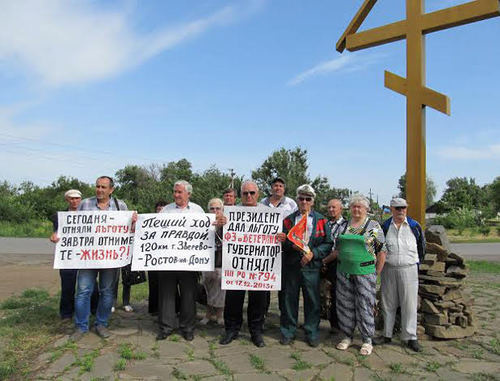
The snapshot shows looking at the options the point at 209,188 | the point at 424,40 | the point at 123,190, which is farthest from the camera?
the point at 123,190

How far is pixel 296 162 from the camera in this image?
39.6 meters

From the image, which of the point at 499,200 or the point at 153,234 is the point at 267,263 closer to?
the point at 153,234

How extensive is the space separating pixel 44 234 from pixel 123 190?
34.1 metres

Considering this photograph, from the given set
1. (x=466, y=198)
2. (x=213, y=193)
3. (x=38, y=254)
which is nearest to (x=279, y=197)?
(x=38, y=254)

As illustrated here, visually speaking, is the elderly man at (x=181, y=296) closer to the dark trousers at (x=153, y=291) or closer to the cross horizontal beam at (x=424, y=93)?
the dark trousers at (x=153, y=291)

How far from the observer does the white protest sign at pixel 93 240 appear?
535cm

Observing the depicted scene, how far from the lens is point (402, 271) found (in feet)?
15.8

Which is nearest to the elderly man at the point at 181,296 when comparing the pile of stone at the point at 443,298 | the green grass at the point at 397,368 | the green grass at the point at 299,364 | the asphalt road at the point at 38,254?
the green grass at the point at 299,364

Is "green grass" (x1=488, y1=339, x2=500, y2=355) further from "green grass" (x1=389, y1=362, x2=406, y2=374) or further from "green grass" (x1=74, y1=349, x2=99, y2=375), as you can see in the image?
"green grass" (x1=74, y1=349, x2=99, y2=375)

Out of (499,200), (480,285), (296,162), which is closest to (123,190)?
(296,162)

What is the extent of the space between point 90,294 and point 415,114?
16.2ft

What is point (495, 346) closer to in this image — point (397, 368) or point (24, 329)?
point (397, 368)

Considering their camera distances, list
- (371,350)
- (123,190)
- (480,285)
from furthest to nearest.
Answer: (123,190), (480,285), (371,350)

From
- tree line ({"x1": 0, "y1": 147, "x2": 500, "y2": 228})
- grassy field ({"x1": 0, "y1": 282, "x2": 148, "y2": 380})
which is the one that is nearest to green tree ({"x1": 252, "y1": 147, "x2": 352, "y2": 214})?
tree line ({"x1": 0, "y1": 147, "x2": 500, "y2": 228})
